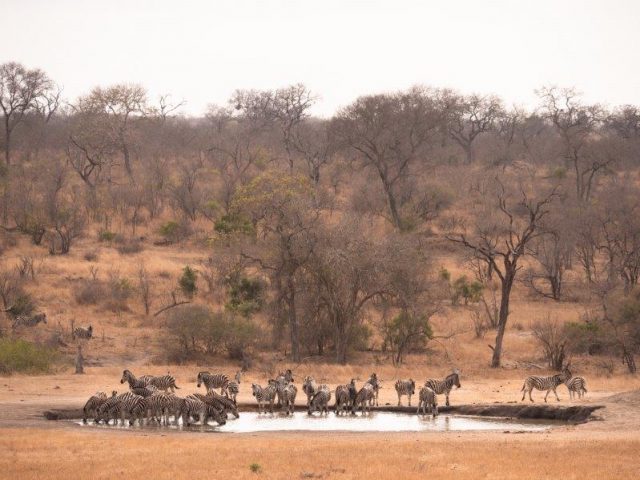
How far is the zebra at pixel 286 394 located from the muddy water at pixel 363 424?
0.99ft

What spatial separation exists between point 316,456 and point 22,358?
63.2 ft

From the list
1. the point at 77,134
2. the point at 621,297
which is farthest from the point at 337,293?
the point at 77,134

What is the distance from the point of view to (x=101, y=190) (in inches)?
2847

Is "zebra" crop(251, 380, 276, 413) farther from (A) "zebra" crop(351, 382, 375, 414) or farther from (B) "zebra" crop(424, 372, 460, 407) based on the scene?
(B) "zebra" crop(424, 372, 460, 407)

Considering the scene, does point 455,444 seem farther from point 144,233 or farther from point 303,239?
point 144,233

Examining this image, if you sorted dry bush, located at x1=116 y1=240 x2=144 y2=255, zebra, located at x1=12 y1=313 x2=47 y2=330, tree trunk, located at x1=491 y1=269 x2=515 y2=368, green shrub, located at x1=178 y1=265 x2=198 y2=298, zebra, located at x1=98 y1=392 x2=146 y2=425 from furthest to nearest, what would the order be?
dry bush, located at x1=116 y1=240 x2=144 y2=255 < green shrub, located at x1=178 y1=265 x2=198 y2=298 < zebra, located at x1=12 y1=313 x2=47 y2=330 < tree trunk, located at x1=491 y1=269 x2=515 y2=368 < zebra, located at x1=98 y1=392 x2=146 y2=425

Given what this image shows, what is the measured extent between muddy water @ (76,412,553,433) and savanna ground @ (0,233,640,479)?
1.32 m

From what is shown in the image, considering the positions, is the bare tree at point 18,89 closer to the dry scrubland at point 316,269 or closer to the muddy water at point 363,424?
the dry scrubland at point 316,269

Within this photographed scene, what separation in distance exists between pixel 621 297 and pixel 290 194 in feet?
47.2

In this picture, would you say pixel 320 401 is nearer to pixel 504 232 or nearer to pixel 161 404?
pixel 161 404

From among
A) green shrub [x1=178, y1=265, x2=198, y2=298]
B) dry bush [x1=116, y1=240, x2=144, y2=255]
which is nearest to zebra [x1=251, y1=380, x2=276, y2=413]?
green shrub [x1=178, y1=265, x2=198, y2=298]

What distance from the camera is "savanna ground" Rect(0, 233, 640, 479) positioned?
62.0 feet

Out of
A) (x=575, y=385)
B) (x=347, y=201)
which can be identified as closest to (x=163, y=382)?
(x=575, y=385)

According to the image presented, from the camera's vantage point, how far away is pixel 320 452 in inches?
815
